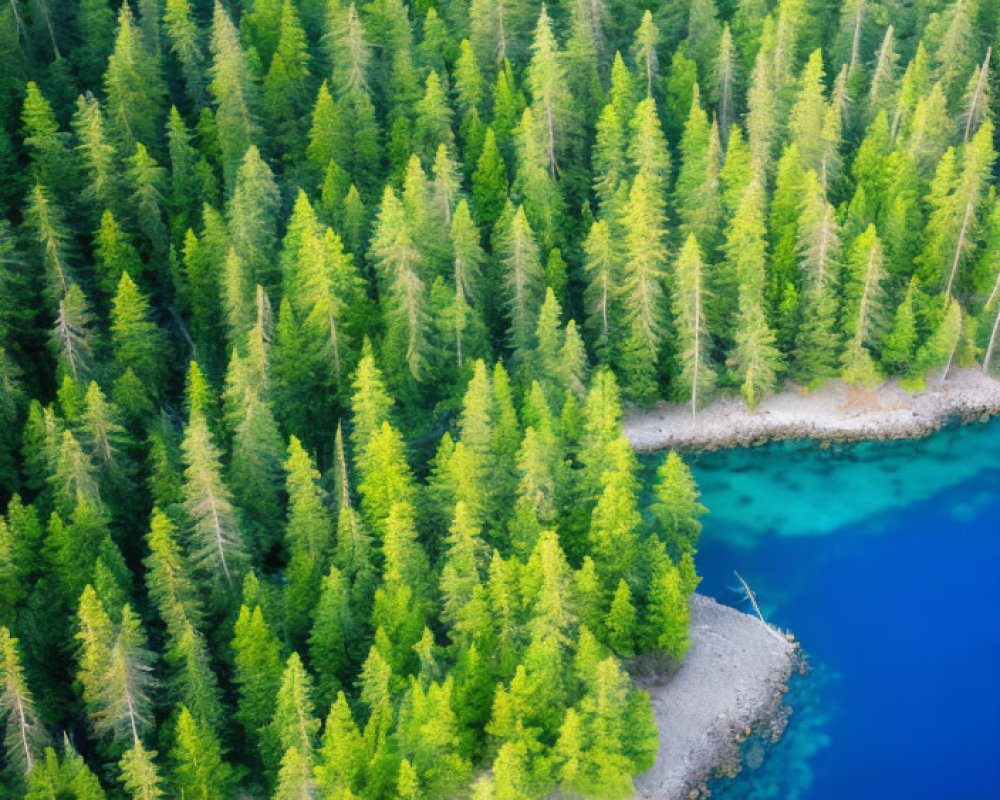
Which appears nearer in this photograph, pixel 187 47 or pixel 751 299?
pixel 751 299

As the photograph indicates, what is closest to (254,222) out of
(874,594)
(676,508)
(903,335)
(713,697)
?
(676,508)

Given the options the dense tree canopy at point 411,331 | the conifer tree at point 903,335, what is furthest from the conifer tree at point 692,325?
the conifer tree at point 903,335

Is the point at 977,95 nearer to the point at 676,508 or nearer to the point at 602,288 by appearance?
the point at 602,288

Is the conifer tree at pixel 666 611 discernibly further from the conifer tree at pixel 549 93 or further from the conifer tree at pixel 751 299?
the conifer tree at pixel 549 93

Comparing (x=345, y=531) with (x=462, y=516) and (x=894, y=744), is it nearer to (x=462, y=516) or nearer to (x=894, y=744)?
(x=462, y=516)

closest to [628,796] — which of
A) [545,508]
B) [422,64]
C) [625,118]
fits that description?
[545,508]

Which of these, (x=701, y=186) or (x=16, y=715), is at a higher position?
(x=701, y=186)

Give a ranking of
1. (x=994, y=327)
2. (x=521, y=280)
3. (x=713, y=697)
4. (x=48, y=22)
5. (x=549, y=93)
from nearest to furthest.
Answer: (x=713, y=697) → (x=521, y=280) → (x=994, y=327) → (x=549, y=93) → (x=48, y=22)
